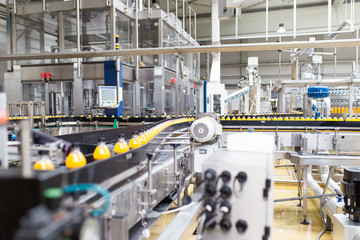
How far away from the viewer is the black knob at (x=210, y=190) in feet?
3.85

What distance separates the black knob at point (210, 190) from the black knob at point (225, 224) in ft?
0.38

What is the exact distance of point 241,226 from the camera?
3.87ft

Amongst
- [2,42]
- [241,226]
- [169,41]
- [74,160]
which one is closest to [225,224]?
[241,226]

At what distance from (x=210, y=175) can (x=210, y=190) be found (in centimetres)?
6

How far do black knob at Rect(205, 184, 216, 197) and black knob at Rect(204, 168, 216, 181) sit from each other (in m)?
0.03

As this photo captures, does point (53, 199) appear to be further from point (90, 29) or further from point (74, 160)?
point (90, 29)

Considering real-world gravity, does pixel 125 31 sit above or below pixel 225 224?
above

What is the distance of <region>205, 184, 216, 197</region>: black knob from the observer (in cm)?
117

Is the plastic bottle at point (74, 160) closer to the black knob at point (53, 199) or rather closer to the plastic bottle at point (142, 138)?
the black knob at point (53, 199)

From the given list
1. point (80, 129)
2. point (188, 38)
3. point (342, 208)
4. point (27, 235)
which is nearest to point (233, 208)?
point (27, 235)

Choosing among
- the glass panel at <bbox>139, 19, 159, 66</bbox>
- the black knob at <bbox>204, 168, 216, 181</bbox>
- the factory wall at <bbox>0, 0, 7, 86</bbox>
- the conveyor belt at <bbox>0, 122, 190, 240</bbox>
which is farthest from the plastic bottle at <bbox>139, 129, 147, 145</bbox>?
the factory wall at <bbox>0, 0, 7, 86</bbox>

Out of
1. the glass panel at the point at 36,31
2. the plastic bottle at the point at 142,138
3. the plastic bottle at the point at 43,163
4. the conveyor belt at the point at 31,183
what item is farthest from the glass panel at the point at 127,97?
the plastic bottle at the point at 43,163

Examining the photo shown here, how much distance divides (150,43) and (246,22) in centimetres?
644

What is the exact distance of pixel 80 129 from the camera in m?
5.38
